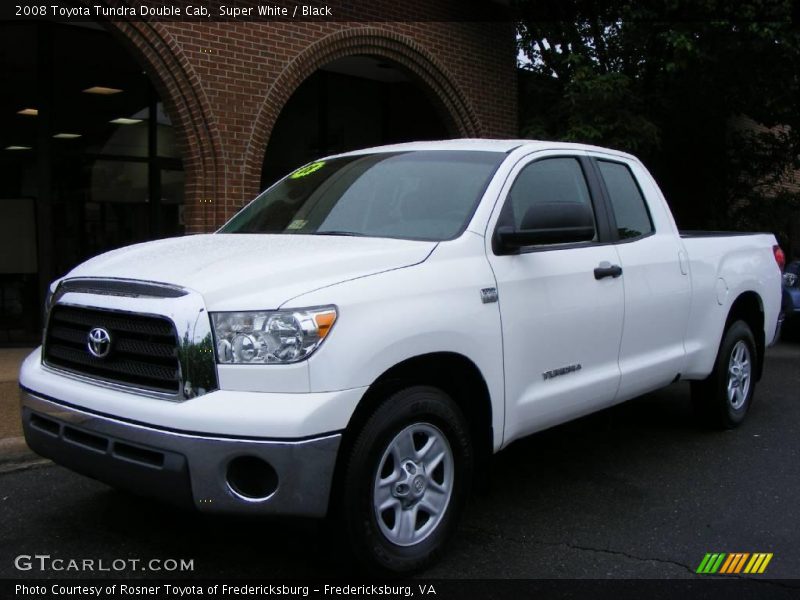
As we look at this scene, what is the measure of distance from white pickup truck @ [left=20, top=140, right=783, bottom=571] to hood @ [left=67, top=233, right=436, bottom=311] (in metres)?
0.01

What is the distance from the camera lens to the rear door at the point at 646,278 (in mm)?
4840

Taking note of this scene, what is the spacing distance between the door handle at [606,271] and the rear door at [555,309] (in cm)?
2

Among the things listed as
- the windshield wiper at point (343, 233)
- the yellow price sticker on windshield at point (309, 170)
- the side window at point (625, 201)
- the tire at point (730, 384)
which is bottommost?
the tire at point (730, 384)

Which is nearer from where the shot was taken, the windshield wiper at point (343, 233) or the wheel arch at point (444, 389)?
the wheel arch at point (444, 389)

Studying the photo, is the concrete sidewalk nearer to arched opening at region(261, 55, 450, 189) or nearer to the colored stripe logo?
the colored stripe logo

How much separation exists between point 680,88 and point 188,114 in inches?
292

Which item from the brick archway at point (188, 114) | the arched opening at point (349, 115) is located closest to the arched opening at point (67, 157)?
the brick archway at point (188, 114)

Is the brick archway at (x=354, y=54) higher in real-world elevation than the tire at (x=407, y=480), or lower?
higher

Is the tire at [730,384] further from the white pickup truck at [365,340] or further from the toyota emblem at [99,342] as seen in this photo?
the toyota emblem at [99,342]

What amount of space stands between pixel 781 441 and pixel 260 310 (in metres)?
4.36

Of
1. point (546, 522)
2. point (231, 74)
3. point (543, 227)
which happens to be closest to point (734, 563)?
point (546, 522)

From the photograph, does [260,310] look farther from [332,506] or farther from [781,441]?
[781,441]

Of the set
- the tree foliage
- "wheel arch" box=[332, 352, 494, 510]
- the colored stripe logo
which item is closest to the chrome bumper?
"wheel arch" box=[332, 352, 494, 510]

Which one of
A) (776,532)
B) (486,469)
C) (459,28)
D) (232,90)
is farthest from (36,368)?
(459,28)
